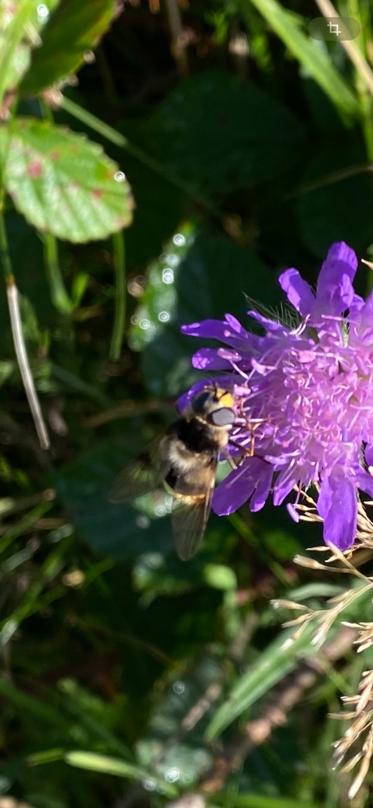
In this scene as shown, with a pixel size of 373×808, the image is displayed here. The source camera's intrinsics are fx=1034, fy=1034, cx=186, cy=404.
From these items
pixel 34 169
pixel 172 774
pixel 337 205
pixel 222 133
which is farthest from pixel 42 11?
pixel 172 774

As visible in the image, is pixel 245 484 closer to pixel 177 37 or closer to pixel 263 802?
pixel 263 802

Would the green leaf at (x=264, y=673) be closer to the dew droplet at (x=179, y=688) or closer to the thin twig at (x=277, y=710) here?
the thin twig at (x=277, y=710)

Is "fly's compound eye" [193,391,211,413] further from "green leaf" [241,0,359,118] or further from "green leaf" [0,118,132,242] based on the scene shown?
"green leaf" [241,0,359,118]

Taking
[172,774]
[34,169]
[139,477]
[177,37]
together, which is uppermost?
[177,37]

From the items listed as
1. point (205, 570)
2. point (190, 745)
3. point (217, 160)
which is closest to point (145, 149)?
point (217, 160)

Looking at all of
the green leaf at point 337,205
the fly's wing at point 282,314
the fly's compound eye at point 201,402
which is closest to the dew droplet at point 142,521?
the green leaf at point 337,205

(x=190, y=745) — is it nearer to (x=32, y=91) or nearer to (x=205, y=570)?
(x=205, y=570)
